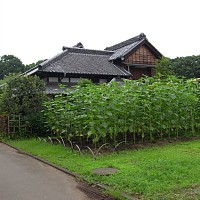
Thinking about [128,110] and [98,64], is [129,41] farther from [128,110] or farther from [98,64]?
[128,110]

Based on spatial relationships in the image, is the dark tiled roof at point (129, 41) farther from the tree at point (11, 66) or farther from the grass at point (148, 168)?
the tree at point (11, 66)

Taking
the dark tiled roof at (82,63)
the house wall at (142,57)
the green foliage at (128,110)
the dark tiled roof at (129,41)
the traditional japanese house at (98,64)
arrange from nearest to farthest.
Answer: the green foliage at (128,110) → the traditional japanese house at (98,64) → the dark tiled roof at (82,63) → the house wall at (142,57) → the dark tiled roof at (129,41)

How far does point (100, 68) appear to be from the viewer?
83.1 ft

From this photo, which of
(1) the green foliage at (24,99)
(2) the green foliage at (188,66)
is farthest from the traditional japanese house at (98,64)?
(2) the green foliage at (188,66)

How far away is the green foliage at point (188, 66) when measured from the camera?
1727 inches

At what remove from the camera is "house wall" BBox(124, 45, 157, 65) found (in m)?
27.1

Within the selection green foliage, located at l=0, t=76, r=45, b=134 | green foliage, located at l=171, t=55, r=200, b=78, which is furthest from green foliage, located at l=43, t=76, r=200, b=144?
green foliage, located at l=171, t=55, r=200, b=78

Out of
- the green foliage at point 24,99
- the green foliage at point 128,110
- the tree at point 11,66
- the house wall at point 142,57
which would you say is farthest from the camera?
the tree at point 11,66

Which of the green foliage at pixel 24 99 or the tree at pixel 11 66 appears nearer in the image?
the green foliage at pixel 24 99

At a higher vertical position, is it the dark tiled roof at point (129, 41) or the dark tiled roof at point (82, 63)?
the dark tiled roof at point (129, 41)

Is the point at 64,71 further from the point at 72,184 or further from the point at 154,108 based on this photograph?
the point at 72,184

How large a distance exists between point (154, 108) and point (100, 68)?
1452cm

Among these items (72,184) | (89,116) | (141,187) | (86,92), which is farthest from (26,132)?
(141,187)

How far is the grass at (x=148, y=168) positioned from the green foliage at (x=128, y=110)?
3.95 ft
